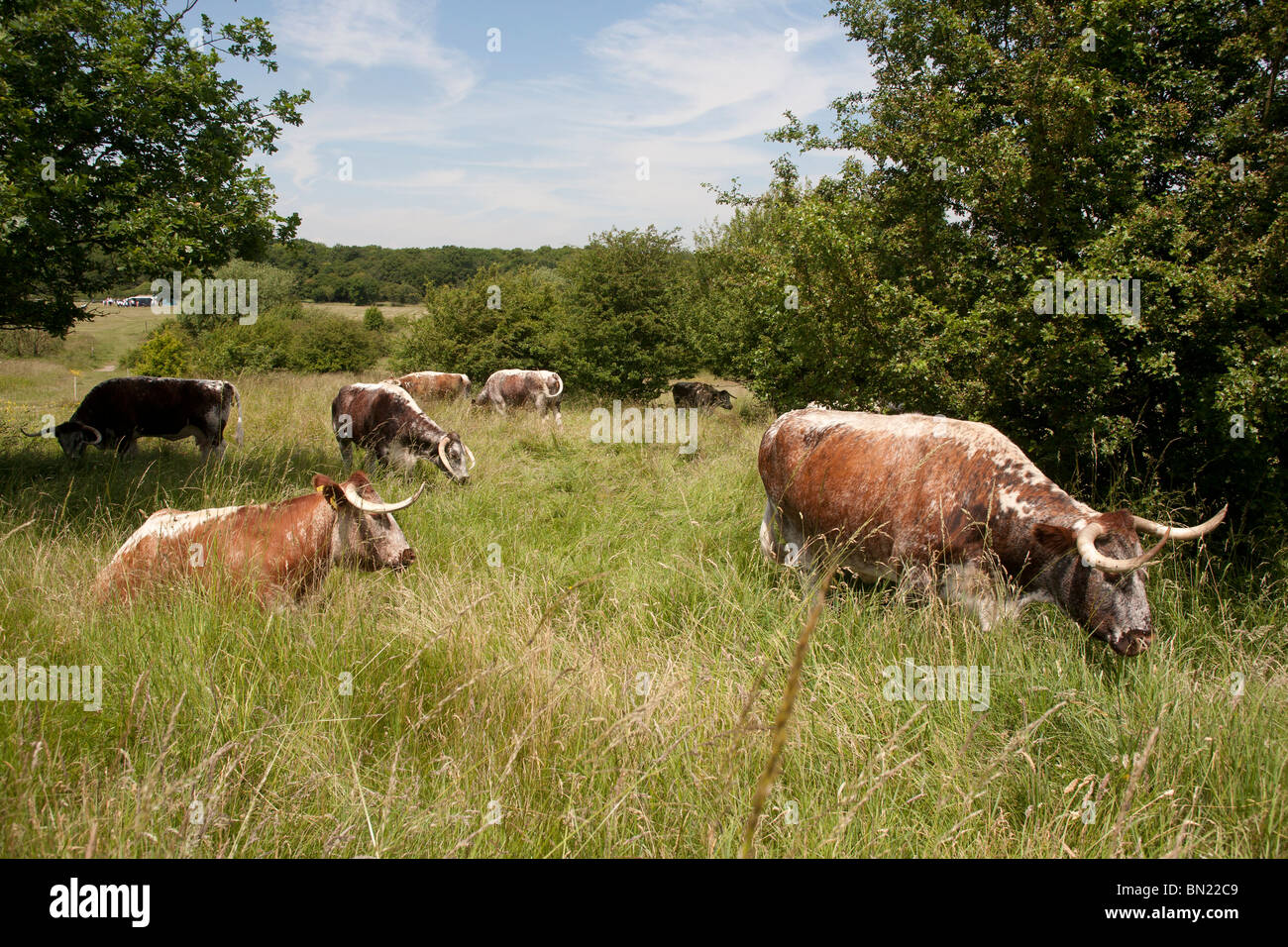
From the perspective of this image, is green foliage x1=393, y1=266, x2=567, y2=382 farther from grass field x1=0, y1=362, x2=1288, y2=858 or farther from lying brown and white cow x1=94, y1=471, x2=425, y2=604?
grass field x1=0, y1=362, x2=1288, y2=858

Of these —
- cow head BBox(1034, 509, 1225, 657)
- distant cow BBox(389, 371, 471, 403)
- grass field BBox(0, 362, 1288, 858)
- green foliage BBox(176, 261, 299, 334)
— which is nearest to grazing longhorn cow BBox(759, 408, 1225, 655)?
cow head BBox(1034, 509, 1225, 657)

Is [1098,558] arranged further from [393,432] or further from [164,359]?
[164,359]

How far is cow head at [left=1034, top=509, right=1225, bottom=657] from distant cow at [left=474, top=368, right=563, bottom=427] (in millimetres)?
14638

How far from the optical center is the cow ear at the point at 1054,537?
366 centimetres

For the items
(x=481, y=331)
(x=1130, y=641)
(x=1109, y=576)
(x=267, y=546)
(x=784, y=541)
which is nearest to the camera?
(x=1130, y=641)

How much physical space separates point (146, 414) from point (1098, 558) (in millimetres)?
10979

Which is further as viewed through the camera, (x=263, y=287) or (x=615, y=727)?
(x=263, y=287)

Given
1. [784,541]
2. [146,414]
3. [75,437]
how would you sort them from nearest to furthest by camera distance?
1. [784,541]
2. [75,437]
3. [146,414]

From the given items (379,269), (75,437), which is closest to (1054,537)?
(75,437)

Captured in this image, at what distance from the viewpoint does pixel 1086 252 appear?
16.4ft

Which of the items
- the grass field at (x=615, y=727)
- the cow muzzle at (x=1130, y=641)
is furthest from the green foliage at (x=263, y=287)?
the cow muzzle at (x=1130, y=641)

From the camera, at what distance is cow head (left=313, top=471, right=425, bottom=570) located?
14.5 feet

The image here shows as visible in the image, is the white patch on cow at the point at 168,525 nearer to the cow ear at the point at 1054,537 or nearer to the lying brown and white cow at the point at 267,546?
the lying brown and white cow at the point at 267,546

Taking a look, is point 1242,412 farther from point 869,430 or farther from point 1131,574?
point 869,430
